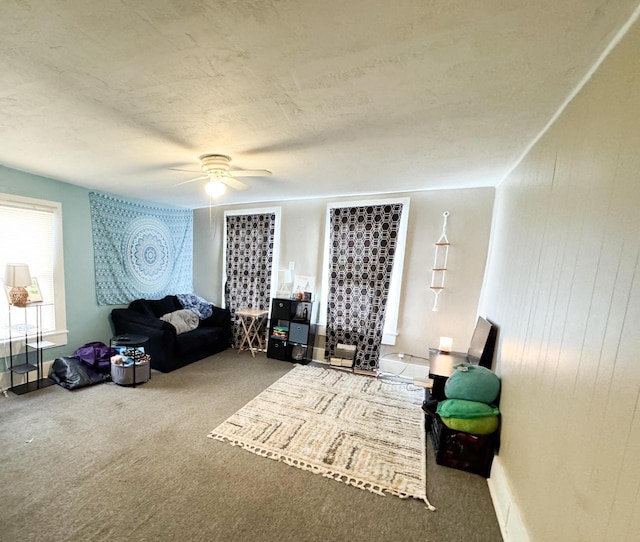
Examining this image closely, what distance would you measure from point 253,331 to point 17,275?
288 centimetres

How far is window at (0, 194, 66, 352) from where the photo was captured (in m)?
2.92

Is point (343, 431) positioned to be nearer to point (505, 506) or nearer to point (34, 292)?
point (505, 506)

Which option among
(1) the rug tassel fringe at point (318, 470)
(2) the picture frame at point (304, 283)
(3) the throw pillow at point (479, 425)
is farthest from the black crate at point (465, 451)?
(2) the picture frame at point (304, 283)

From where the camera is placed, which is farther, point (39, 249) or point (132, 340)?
point (132, 340)

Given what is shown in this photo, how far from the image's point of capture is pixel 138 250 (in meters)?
4.24

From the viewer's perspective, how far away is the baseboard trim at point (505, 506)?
1397mm

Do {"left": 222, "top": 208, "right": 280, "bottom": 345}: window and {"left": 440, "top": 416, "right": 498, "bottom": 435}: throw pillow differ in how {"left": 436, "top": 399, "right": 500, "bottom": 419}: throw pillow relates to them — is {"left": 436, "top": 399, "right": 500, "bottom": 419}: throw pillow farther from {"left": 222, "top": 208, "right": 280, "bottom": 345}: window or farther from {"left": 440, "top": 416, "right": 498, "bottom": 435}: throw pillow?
{"left": 222, "top": 208, "right": 280, "bottom": 345}: window

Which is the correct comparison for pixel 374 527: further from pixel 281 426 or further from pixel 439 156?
pixel 439 156

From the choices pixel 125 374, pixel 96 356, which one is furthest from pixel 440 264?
pixel 96 356

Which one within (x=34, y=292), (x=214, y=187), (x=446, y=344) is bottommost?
(x=446, y=344)

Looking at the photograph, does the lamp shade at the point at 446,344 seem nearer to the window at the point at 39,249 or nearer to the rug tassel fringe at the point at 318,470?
the rug tassel fringe at the point at 318,470

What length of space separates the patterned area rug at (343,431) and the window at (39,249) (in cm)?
274

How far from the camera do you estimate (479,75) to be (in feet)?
4.10

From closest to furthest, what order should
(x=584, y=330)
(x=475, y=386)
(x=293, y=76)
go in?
(x=584, y=330) < (x=293, y=76) < (x=475, y=386)
